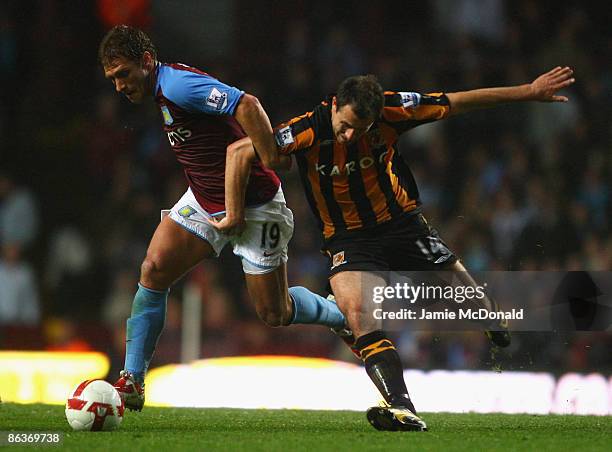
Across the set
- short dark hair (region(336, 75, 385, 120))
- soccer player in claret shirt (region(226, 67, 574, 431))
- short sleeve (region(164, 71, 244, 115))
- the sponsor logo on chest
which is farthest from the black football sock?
short sleeve (region(164, 71, 244, 115))

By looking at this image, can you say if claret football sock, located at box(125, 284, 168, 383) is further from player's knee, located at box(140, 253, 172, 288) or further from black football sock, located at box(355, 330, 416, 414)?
black football sock, located at box(355, 330, 416, 414)

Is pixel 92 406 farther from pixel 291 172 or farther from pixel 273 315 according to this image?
pixel 291 172

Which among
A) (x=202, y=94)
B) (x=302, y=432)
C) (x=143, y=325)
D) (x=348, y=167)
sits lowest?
(x=302, y=432)

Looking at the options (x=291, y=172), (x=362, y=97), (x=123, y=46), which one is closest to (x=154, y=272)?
(x=123, y=46)

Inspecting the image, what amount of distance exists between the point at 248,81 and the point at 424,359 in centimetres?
410

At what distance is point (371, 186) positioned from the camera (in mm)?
5262

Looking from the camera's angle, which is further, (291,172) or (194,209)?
(291,172)

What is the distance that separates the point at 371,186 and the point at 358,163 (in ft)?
0.51

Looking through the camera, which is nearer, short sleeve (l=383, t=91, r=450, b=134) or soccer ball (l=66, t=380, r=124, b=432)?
soccer ball (l=66, t=380, r=124, b=432)

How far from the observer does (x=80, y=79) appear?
38.4 ft

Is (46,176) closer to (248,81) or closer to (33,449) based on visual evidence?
(248,81)

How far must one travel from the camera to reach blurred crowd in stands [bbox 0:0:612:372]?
8750 mm

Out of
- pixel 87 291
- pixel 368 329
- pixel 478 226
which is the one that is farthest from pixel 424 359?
pixel 87 291

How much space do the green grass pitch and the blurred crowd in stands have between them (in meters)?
1.99
